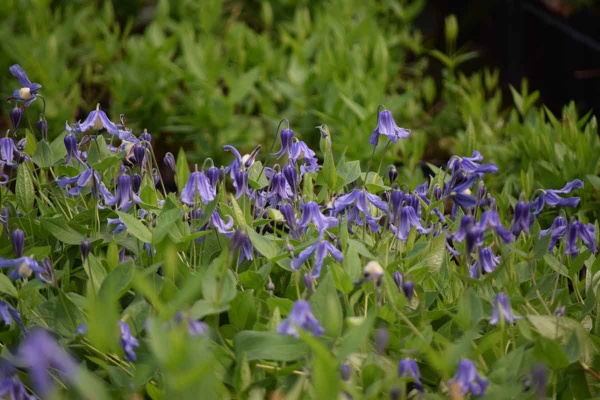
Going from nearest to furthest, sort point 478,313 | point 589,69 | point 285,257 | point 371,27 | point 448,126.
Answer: point 478,313
point 285,257
point 448,126
point 371,27
point 589,69

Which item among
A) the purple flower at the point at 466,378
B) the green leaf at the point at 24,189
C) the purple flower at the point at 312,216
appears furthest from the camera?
the green leaf at the point at 24,189

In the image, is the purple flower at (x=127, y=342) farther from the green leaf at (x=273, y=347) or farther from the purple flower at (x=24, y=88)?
the purple flower at (x=24, y=88)

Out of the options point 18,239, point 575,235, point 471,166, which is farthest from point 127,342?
point 575,235

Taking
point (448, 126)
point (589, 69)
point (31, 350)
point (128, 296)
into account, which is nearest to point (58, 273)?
point (128, 296)

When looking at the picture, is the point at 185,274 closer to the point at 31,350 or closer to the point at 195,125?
the point at 31,350

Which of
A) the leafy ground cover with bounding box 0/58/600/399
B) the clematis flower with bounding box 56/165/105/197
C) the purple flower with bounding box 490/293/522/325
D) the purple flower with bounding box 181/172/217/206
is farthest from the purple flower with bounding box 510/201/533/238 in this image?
the clematis flower with bounding box 56/165/105/197

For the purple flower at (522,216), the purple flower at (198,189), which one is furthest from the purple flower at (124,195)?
the purple flower at (522,216)
